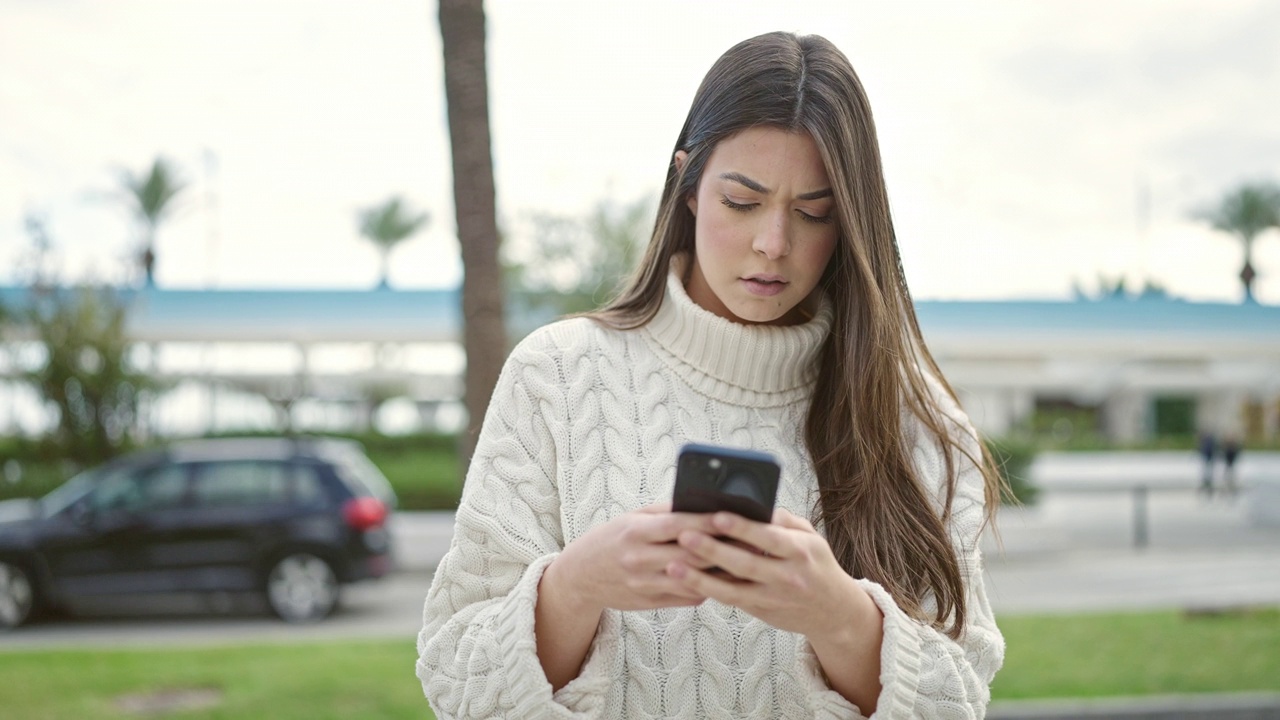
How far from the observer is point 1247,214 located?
36.2 meters

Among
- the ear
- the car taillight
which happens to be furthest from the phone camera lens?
the car taillight

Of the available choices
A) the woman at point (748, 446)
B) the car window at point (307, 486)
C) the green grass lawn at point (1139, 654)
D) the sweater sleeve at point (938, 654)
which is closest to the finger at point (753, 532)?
the woman at point (748, 446)

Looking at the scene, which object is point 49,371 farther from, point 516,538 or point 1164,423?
point 1164,423

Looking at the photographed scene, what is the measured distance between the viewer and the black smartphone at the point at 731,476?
1.38 m

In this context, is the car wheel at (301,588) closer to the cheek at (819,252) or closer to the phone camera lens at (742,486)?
the cheek at (819,252)

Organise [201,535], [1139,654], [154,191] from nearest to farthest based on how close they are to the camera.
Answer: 1. [1139,654]
2. [201,535]
3. [154,191]

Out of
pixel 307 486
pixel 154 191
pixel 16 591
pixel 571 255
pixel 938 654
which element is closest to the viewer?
pixel 938 654

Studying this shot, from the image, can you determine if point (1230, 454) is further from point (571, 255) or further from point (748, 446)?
point (748, 446)

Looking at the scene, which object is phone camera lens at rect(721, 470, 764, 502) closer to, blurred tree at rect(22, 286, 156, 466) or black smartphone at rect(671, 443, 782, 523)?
black smartphone at rect(671, 443, 782, 523)

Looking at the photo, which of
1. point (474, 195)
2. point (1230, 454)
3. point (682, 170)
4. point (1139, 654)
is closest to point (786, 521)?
point (682, 170)

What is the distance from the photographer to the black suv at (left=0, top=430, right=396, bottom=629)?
34.6 ft

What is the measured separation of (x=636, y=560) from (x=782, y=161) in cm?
75

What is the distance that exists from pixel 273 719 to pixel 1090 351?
25.9 meters

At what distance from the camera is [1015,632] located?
8203mm
